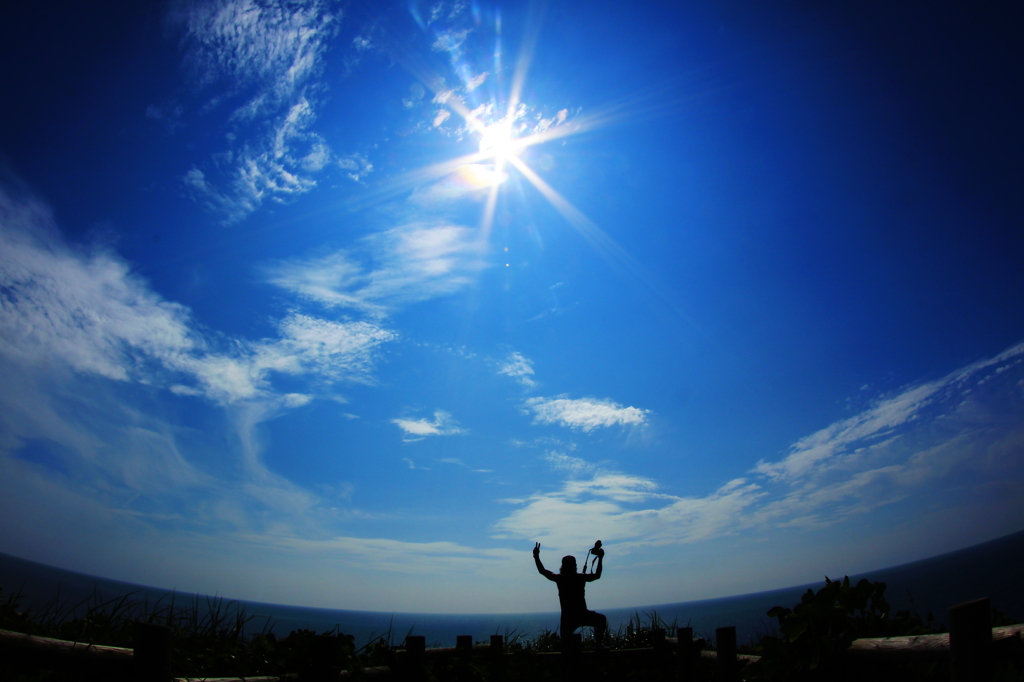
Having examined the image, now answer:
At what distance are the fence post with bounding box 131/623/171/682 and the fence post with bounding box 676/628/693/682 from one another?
6.21 m

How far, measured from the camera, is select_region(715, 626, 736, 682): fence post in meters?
5.76

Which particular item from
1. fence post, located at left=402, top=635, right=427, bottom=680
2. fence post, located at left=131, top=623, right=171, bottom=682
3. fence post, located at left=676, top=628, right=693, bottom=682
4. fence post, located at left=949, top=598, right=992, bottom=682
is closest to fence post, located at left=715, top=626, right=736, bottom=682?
fence post, located at left=676, top=628, right=693, bottom=682

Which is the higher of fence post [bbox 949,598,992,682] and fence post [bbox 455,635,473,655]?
fence post [bbox 949,598,992,682]

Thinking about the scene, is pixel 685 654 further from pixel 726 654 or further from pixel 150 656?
pixel 150 656

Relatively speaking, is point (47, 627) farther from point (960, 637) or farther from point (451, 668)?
point (960, 637)

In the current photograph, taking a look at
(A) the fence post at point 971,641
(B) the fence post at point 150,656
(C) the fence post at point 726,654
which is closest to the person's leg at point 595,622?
(C) the fence post at point 726,654

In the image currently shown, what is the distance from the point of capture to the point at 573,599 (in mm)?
7801

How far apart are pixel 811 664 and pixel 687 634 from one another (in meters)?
3.85

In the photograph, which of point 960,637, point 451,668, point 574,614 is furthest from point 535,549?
point 960,637

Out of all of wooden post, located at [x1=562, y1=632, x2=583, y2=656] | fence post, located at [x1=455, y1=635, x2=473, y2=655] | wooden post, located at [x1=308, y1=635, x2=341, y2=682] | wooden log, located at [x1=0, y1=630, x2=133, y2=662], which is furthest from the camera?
wooden post, located at [x1=562, y1=632, x2=583, y2=656]

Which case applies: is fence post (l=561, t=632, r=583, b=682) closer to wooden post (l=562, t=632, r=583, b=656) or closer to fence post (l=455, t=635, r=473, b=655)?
wooden post (l=562, t=632, r=583, b=656)

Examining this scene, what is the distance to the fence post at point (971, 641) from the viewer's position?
9.35 ft

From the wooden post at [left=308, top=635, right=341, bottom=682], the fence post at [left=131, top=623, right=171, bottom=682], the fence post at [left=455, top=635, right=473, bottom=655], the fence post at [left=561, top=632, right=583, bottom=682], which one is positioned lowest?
the fence post at [left=561, top=632, right=583, bottom=682]

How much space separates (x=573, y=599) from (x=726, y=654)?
2.57 m
